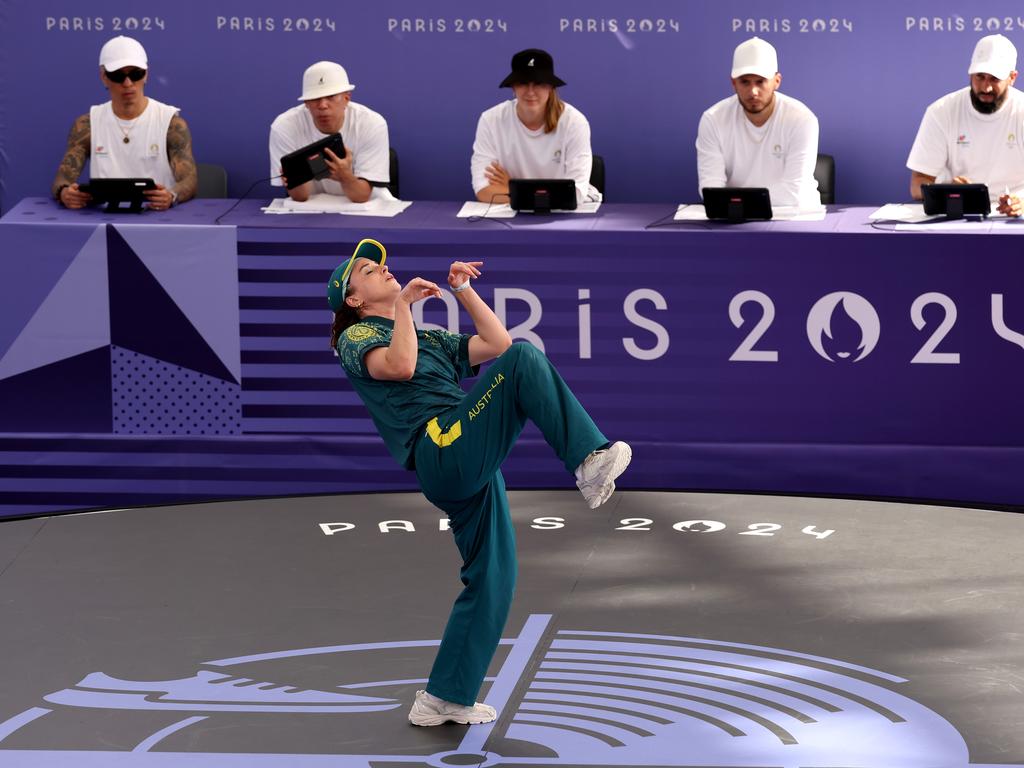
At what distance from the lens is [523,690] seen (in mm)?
4328

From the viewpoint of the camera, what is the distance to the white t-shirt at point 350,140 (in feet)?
24.9

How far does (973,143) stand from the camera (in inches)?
293

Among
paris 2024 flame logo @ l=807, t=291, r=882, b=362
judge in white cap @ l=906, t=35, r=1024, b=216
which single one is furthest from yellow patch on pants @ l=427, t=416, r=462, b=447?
judge in white cap @ l=906, t=35, r=1024, b=216

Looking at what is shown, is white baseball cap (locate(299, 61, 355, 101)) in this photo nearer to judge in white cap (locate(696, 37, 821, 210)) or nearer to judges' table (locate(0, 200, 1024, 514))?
judges' table (locate(0, 200, 1024, 514))

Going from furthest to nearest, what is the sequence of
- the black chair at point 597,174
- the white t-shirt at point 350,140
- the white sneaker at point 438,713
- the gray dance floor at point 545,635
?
the black chair at point 597,174
the white t-shirt at point 350,140
the white sneaker at point 438,713
the gray dance floor at point 545,635

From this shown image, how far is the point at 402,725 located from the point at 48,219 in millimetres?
3803

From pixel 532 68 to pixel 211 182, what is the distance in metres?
1.92

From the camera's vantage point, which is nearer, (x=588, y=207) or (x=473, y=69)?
(x=588, y=207)

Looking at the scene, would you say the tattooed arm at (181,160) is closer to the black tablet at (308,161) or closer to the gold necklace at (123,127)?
the gold necklace at (123,127)

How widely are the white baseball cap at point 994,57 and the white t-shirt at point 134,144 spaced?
12.3ft

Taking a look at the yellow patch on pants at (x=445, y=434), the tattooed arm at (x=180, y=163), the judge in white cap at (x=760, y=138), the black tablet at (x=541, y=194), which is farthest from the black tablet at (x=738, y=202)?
the yellow patch on pants at (x=445, y=434)

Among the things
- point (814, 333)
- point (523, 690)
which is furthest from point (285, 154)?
point (523, 690)

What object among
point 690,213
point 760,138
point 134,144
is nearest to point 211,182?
point 134,144

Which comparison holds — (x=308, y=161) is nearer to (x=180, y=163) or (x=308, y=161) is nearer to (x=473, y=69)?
(x=180, y=163)
